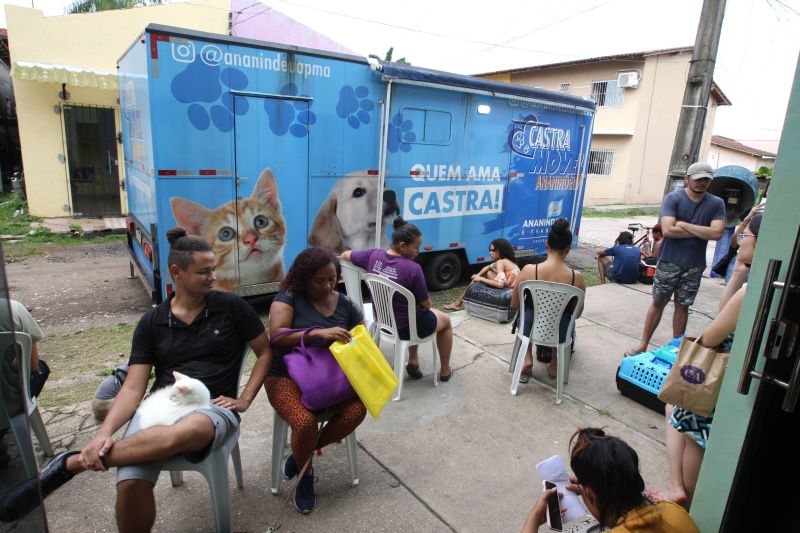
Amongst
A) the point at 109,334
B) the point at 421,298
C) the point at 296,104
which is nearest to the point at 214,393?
the point at 421,298

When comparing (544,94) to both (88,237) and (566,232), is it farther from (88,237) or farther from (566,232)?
(88,237)

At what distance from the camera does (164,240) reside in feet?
15.1

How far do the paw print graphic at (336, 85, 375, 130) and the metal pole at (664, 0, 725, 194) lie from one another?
3.53 m

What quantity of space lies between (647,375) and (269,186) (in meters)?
3.82

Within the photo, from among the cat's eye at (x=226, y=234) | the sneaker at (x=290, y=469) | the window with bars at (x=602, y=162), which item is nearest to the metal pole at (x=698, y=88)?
the cat's eye at (x=226, y=234)

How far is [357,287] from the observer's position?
4.08 metres

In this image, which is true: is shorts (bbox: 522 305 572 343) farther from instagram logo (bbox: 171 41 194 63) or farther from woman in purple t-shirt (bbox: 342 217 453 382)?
instagram logo (bbox: 171 41 194 63)

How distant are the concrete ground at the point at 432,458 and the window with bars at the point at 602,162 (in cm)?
1875

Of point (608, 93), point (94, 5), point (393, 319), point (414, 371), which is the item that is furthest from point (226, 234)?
point (608, 93)

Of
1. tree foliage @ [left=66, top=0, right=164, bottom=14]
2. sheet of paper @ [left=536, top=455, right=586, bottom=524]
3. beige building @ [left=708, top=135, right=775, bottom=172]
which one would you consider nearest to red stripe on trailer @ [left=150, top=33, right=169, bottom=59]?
sheet of paper @ [left=536, top=455, right=586, bottom=524]

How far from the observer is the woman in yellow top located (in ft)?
4.97

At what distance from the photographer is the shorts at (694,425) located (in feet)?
7.48

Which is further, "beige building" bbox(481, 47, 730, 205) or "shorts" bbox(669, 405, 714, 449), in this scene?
"beige building" bbox(481, 47, 730, 205)

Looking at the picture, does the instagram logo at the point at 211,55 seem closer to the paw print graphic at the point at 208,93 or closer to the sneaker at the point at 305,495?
the paw print graphic at the point at 208,93
